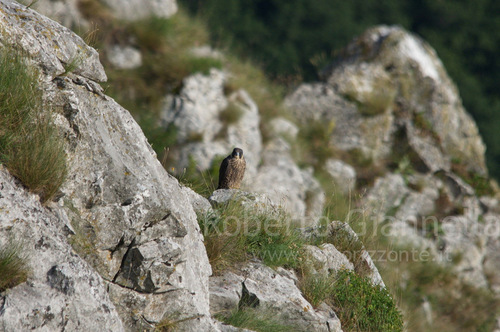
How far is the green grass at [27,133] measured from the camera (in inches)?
140

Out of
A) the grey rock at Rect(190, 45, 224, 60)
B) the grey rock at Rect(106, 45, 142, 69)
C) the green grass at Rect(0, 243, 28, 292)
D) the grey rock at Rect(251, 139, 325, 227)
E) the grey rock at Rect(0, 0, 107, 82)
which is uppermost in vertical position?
the grey rock at Rect(0, 0, 107, 82)

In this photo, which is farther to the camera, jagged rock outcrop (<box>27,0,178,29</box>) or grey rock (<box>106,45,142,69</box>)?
grey rock (<box>106,45,142,69</box>)

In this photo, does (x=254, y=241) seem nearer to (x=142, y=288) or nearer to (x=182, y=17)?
(x=142, y=288)

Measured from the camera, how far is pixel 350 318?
5.04 m

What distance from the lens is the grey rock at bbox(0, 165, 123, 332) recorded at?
3096 mm

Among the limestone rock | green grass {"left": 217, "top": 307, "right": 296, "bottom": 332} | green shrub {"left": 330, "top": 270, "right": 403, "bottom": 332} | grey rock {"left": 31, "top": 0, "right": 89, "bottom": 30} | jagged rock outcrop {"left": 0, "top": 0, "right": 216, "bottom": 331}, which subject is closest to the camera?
jagged rock outcrop {"left": 0, "top": 0, "right": 216, "bottom": 331}

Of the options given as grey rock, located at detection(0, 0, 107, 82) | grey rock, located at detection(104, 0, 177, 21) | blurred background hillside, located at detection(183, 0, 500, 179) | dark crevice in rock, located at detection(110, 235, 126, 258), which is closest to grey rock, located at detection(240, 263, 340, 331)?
dark crevice in rock, located at detection(110, 235, 126, 258)

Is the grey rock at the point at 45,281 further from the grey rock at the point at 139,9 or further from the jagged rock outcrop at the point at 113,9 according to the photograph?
the grey rock at the point at 139,9

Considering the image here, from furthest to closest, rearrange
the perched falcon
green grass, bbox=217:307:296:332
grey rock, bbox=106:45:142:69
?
grey rock, bbox=106:45:142:69 < the perched falcon < green grass, bbox=217:307:296:332

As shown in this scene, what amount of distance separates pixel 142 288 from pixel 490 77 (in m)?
33.8

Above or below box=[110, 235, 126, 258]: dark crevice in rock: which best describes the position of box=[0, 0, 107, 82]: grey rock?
above

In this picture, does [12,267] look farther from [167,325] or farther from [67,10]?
[67,10]

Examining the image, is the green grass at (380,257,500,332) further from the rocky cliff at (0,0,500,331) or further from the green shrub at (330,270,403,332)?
the green shrub at (330,270,403,332)

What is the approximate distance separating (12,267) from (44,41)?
1.98 meters
